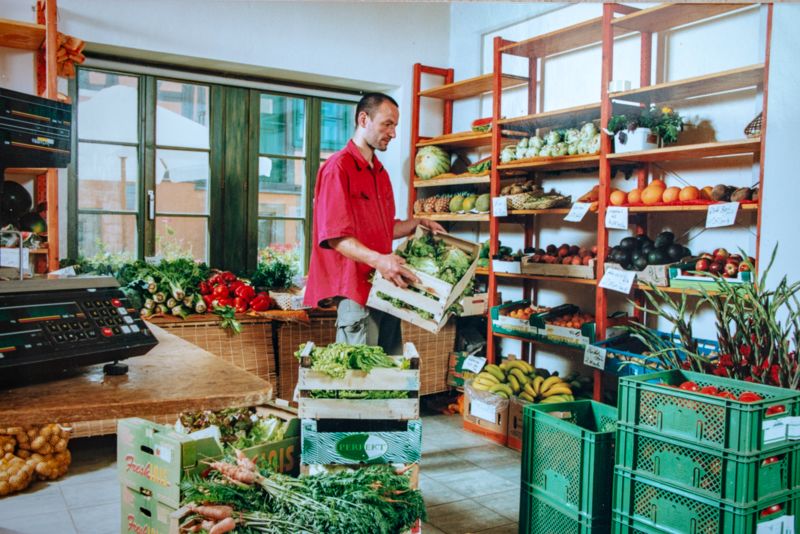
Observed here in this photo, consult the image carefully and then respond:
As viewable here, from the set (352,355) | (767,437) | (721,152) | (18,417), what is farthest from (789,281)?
(18,417)

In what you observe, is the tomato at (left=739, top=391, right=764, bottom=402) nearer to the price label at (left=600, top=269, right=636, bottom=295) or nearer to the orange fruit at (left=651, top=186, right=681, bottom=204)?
the price label at (left=600, top=269, right=636, bottom=295)

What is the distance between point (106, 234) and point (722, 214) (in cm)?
369

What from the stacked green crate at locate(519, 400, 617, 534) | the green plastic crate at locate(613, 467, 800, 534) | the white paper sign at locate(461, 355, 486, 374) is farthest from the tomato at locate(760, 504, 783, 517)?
the white paper sign at locate(461, 355, 486, 374)

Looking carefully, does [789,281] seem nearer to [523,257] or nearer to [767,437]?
[767,437]

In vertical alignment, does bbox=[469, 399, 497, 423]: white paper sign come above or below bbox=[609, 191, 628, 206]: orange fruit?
below

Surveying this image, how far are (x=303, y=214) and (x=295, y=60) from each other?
1119 millimetres

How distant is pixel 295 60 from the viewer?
16.6ft

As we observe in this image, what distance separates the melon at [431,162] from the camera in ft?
17.8

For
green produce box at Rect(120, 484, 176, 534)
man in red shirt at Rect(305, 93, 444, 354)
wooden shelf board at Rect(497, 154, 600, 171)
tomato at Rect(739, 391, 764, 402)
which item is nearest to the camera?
tomato at Rect(739, 391, 764, 402)

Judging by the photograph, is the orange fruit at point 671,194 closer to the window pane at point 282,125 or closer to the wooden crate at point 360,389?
the wooden crate at point 360,389

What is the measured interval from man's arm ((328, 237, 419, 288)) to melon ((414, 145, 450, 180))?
2.63 meters

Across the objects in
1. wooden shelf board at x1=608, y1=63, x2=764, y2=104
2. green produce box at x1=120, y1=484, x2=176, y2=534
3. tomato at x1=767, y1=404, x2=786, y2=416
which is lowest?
green produce box at x1=120, y1=484, x2=176, y2=534

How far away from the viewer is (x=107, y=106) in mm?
4684

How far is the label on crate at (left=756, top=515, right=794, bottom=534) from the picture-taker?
2.11 metres
